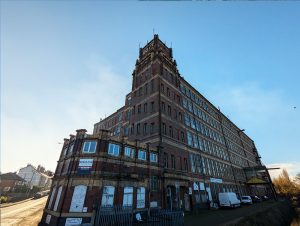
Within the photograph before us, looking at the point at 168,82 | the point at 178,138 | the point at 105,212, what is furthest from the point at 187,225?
the point at 168,82

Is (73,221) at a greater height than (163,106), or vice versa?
(163,106)

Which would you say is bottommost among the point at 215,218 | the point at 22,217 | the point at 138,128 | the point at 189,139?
the point at 22,217

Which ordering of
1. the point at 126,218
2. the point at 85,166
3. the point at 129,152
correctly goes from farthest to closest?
the point at 129,152 → the point at 85,166 → the point at 126,218

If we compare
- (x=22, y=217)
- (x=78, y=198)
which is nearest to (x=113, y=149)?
(x=78, y=198)

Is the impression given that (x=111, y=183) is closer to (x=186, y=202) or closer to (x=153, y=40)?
(x=186, y=202)

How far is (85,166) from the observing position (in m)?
19.8

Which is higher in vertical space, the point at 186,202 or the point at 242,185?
the point at 242,185

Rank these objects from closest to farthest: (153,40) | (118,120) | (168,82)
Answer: (168,82) → (153,40) → (118,120)

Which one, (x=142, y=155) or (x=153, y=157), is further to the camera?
(x=153, y=157)

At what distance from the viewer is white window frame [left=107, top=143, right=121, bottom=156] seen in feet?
70.6

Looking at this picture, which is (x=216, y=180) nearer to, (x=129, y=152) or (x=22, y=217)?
(x=129, y=152)

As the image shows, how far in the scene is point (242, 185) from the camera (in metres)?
50.8

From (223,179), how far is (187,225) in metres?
28.4

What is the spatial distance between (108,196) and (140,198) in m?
4.43
